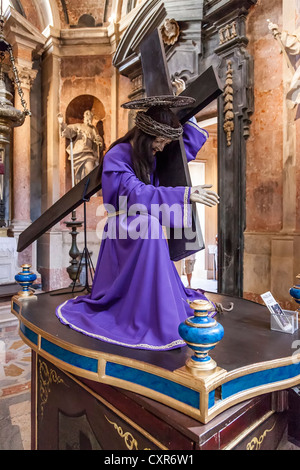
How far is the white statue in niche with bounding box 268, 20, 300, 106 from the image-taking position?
146 inches

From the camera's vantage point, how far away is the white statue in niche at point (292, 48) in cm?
371

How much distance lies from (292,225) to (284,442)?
286 cm

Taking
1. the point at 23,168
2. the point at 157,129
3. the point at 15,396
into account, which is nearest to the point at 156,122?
the point at 157,129

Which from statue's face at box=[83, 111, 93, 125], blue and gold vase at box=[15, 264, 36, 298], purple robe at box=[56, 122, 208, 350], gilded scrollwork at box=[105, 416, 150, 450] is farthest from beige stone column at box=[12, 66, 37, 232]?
gilded scrollwork at box=[105, 416, 150, 450]

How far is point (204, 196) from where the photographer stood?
149 cm

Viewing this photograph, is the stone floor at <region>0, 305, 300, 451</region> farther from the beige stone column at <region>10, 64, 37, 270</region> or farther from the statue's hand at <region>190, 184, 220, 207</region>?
the beige stone column at <region>10, 64, 37, 270</region>

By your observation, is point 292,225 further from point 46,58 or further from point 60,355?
point 46,58

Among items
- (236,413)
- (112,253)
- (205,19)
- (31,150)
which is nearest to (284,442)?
(236,413)

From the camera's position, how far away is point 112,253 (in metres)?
1.80

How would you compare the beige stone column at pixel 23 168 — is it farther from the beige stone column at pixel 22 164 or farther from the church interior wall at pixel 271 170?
the church interior wall at pixel 271 170

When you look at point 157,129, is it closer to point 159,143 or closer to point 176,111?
point 159,143

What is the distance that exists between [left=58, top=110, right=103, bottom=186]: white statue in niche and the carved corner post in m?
3.47

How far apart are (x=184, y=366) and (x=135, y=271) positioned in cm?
55

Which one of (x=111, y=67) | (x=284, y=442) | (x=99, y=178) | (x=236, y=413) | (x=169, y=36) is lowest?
(x=284, y=442)
